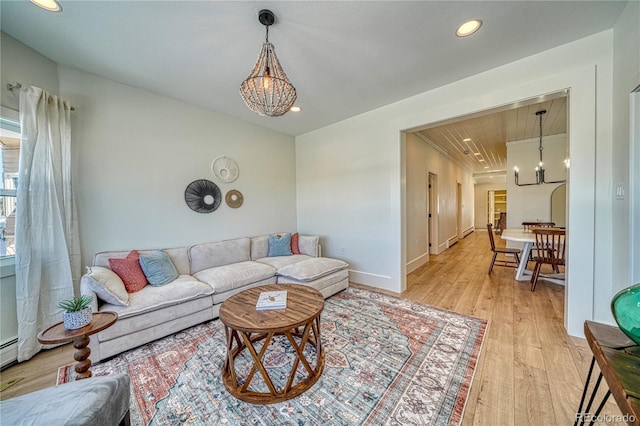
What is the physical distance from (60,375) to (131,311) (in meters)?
0.60

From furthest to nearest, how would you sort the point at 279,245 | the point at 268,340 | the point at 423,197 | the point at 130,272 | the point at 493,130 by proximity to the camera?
the point at 423,197 → the point at 493,130 → the point at 279,245 → the point at 130,272 → the point at 268,340

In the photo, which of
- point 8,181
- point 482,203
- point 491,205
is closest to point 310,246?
point 8,181

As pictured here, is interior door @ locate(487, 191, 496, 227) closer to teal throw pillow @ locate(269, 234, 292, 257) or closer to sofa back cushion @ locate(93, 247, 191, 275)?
teal throw pillow @ locate(269, 234, 292, 257)

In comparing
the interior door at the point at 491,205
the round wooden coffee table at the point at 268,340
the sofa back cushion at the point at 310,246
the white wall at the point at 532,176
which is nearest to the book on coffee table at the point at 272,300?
the round wooden coffee table at the point at 268,340

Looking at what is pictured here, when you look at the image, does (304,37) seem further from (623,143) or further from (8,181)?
(8,181)

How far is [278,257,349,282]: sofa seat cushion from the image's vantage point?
2.99 meters

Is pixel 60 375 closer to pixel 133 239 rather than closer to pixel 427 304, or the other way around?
pixel 133 239

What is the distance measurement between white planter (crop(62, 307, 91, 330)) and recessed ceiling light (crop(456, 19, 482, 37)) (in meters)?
3.49

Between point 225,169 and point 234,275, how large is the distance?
5.63 ft

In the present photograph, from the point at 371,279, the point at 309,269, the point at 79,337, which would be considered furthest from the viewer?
the point at 371,279

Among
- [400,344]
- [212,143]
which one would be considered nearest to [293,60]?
[212,143]

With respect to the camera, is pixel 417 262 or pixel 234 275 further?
pixel 417 262

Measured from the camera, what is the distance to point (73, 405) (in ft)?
2.99

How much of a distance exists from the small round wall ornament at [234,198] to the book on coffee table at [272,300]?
203cm
